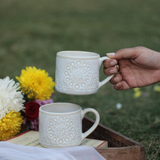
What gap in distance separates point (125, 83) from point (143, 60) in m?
0.23

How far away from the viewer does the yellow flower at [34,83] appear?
4.48 ft

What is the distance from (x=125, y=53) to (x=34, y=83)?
0.57m

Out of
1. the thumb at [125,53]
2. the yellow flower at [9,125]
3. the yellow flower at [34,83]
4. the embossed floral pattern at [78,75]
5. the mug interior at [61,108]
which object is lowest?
the yellow flower at [9,125]

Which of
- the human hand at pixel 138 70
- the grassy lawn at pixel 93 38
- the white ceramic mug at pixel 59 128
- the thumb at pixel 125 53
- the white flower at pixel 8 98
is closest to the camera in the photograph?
the white ceramic mug at pixel 59 128

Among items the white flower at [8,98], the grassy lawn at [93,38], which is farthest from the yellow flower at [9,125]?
the grassy lawn at [93,38]

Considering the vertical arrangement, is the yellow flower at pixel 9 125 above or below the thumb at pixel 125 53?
below

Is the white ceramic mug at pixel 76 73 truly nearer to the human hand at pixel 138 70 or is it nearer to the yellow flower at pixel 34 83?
the yellow flower at pixel 34 83

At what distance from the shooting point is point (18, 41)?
168 inches

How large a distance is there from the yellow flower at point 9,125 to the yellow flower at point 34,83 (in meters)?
0.16

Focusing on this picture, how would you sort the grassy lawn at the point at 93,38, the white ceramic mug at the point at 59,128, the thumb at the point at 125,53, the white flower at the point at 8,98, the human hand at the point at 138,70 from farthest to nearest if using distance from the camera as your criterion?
the grassy lawn at the point at 93,38 → the human hand at the point at 138,70 → the thumb at the point at 125,53 → the white flower at the point at 8,98 → the white ceramic mug at the point at 59,128

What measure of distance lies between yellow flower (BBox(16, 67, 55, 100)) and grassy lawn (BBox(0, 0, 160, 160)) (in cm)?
67

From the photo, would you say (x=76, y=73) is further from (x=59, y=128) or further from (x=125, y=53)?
(x=125, y=53)

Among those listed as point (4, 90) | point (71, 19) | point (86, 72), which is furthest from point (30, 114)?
point (71, 19)

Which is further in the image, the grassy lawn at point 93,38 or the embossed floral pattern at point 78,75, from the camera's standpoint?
the grassy lawn at point 93,38
